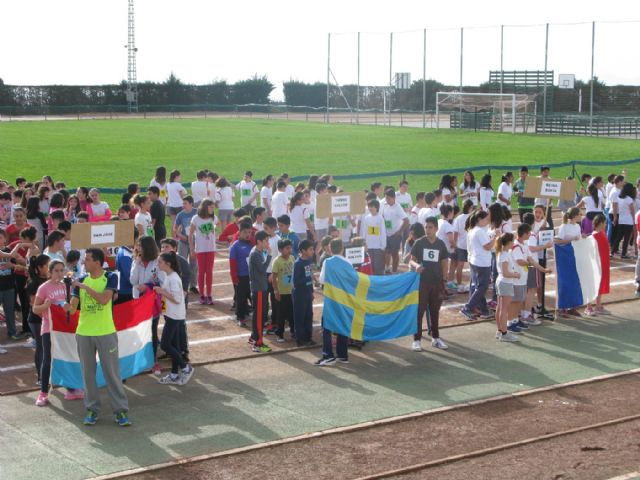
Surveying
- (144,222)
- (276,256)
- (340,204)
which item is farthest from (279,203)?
(276,256)

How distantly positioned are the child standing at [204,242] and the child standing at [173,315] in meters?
4.25

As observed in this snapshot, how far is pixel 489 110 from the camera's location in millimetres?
69938

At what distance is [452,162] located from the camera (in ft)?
147

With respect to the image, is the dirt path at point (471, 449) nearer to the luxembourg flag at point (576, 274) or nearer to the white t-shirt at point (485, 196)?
the luxembourg flag at point (576, 274)

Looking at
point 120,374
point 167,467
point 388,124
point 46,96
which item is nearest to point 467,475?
point 167,467

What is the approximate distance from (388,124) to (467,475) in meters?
64.5

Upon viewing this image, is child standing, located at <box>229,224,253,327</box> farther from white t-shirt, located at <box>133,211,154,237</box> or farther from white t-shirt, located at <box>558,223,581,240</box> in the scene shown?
white t-shirt, located at <box>558,223,581,240</box>

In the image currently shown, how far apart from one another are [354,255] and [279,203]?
6250 millimetres

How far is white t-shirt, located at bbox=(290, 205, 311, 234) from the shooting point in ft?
64.4

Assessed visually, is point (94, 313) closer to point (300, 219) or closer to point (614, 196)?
point (300, 219)

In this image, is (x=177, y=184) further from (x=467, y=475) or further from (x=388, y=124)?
(x=388, y=124)

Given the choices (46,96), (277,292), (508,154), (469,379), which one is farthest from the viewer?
(46,96)

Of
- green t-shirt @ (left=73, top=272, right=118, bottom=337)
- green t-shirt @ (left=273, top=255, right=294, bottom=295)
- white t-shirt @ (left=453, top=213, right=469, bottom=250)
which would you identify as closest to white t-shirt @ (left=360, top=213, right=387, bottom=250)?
white t-shirt @ (left=453, top=213, right=469, bottom=250)

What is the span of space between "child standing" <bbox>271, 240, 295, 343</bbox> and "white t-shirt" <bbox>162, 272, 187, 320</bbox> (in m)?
2.37
